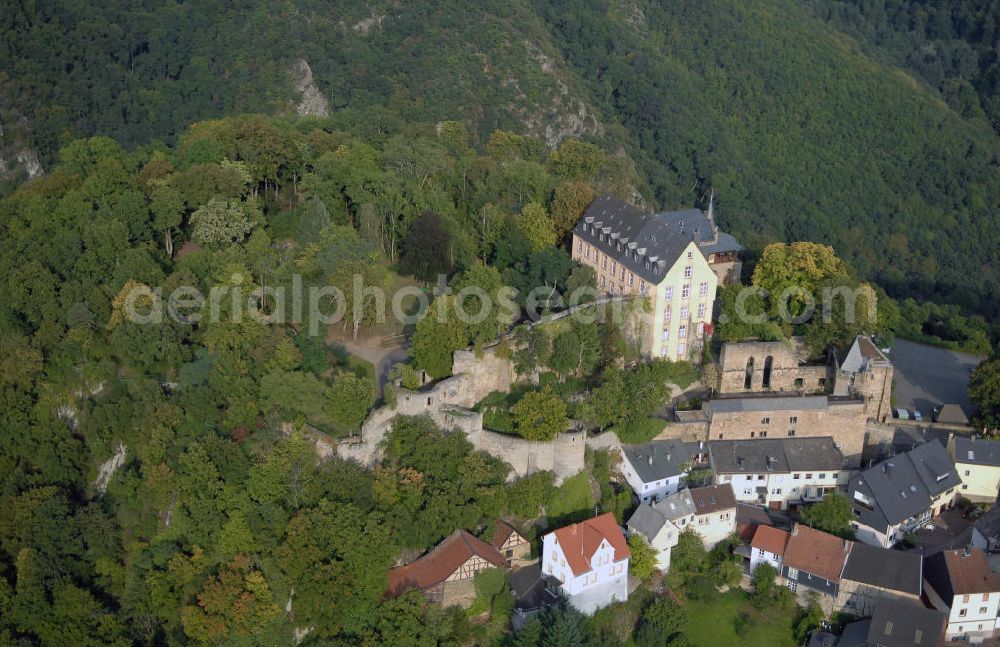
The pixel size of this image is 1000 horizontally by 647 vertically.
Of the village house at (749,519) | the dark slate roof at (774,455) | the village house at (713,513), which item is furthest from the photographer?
the dark slate roof at (774,455)

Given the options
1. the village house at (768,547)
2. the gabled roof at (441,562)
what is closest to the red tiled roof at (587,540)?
the gabled roof at (441,562)

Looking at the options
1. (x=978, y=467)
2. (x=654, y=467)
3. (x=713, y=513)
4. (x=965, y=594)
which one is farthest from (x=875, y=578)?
(x=654, y=467)

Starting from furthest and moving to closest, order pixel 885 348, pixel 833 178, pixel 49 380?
pixel 833 178
pixel 885 348
pixel 49 380

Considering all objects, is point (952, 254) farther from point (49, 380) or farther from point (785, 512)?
point (49, 380)

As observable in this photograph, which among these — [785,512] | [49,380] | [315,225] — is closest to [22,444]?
[49,380]

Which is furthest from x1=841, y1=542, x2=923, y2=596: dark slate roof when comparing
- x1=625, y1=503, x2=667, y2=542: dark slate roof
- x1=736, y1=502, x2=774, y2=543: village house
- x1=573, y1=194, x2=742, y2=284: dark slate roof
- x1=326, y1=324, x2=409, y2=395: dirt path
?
x1=326, y1=324, x2=409, y2=395: dirt path

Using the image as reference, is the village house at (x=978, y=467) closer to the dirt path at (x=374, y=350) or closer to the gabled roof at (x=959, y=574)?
the gabled roof at (x=959, y=574)

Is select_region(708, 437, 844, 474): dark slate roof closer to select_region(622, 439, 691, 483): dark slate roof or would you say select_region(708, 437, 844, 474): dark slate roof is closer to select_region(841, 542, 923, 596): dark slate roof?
select_region(622, 439, 691, 483): dark slate roof
